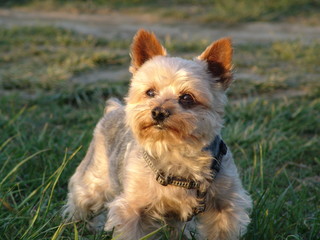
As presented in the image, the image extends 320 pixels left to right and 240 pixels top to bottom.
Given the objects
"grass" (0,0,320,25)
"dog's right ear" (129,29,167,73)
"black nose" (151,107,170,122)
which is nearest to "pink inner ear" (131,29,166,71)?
"dog's right ear" (129,29,167,73)

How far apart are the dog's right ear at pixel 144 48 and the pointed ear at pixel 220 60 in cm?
33

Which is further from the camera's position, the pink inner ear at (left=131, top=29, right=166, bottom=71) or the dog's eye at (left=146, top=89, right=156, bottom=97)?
the pink inner ear at (left=131, top=29, right=166, bottom=71)

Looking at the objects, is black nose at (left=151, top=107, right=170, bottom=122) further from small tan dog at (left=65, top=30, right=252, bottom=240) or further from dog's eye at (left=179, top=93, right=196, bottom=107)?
dog's eye at (left=179, top=93, right=196, bottom=107)

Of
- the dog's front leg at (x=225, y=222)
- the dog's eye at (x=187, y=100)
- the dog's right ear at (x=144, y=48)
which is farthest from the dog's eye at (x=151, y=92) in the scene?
the dog's front leg at (x=225, y=222)

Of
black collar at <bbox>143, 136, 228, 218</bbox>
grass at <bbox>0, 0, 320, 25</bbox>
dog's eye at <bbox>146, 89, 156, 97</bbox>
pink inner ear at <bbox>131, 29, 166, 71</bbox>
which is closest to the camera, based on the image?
black collar at <bbox>143, 136, 228, 218</bbox>

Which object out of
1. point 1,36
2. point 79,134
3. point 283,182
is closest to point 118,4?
point 1,36

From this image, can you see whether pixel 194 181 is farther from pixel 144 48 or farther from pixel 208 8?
pixel 208 8

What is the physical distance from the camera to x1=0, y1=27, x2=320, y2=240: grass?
391cm

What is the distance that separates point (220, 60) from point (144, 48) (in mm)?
538

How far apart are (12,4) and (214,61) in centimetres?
1667

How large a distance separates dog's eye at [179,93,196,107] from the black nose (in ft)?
0.67

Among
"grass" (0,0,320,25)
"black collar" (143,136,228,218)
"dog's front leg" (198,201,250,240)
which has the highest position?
"black collar" (143,136,228,218)

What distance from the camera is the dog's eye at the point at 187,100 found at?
348cm

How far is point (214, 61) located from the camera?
12.4 ft
